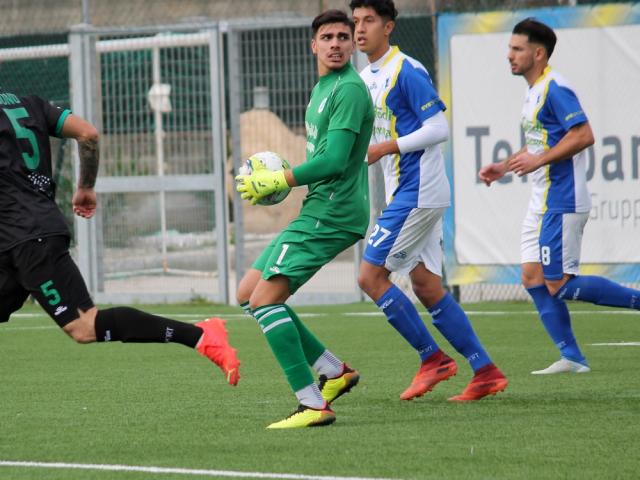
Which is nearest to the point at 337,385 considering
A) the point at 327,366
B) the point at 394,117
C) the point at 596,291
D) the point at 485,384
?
the point at 327,366

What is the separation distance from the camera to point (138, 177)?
16.6 m

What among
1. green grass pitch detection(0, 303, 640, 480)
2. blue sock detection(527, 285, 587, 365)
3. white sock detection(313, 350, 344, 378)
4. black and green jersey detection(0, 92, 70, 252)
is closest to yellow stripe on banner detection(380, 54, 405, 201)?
white sock detection(313, 350, 344, 378)

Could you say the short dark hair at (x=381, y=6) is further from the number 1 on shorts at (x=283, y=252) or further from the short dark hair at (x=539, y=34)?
the number 1 on shorts at (x=283, y=252)

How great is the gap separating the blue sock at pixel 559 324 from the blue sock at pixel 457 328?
4.48 feet

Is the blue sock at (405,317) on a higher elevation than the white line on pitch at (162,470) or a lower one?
higher

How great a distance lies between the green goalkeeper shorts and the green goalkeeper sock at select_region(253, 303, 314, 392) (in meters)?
0.17

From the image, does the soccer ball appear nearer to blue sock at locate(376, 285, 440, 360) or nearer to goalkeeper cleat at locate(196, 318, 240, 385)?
goalkeeper cleat at locate(196, 318, 240, 385)

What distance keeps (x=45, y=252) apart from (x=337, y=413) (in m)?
1.81

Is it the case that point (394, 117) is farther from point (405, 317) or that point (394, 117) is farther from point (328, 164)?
point (328, 164)

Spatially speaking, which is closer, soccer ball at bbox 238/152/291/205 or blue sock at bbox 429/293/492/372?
soccer ball at bbox 238/152/291/205

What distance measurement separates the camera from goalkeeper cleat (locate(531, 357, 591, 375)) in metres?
9.23

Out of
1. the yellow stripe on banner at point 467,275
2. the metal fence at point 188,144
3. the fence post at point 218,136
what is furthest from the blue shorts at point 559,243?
the fence post at point 218,136

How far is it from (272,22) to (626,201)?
442 centimetres

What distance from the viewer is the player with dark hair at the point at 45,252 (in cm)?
663
